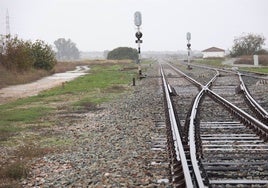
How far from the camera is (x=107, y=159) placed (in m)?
7.36

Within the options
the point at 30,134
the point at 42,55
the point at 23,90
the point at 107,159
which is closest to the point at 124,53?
the point at 42,55

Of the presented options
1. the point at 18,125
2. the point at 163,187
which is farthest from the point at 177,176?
the point at 18,125

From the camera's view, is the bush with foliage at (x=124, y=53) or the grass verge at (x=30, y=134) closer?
the grass verge at (x=30, y=134)

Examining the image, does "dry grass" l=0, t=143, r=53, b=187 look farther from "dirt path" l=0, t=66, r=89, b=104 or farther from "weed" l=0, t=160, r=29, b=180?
"dirt path" l=0, t=66, r=89, b=104

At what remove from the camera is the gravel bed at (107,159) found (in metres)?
6.10

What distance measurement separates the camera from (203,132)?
30.0 ft

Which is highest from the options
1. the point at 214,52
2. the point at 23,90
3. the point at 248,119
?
the point at 214,52

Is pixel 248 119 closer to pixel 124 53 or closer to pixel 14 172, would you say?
pixel 14 172

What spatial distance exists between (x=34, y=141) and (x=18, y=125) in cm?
284

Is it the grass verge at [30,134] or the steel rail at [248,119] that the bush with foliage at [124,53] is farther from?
the steel rail at [248,119]

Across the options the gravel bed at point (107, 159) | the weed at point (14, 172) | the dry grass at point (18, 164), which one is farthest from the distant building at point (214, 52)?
the weed at point (14, 172)

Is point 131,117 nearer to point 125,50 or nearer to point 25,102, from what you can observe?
point 25,102

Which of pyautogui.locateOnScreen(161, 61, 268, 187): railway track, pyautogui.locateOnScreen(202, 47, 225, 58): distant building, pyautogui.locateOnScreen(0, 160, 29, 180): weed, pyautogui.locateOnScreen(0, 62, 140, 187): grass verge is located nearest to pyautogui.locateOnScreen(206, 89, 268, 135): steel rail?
pyautogui.locateOnScreen(161, 61, 268, 187): railway track

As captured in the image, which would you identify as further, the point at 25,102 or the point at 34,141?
the point at 25,102
